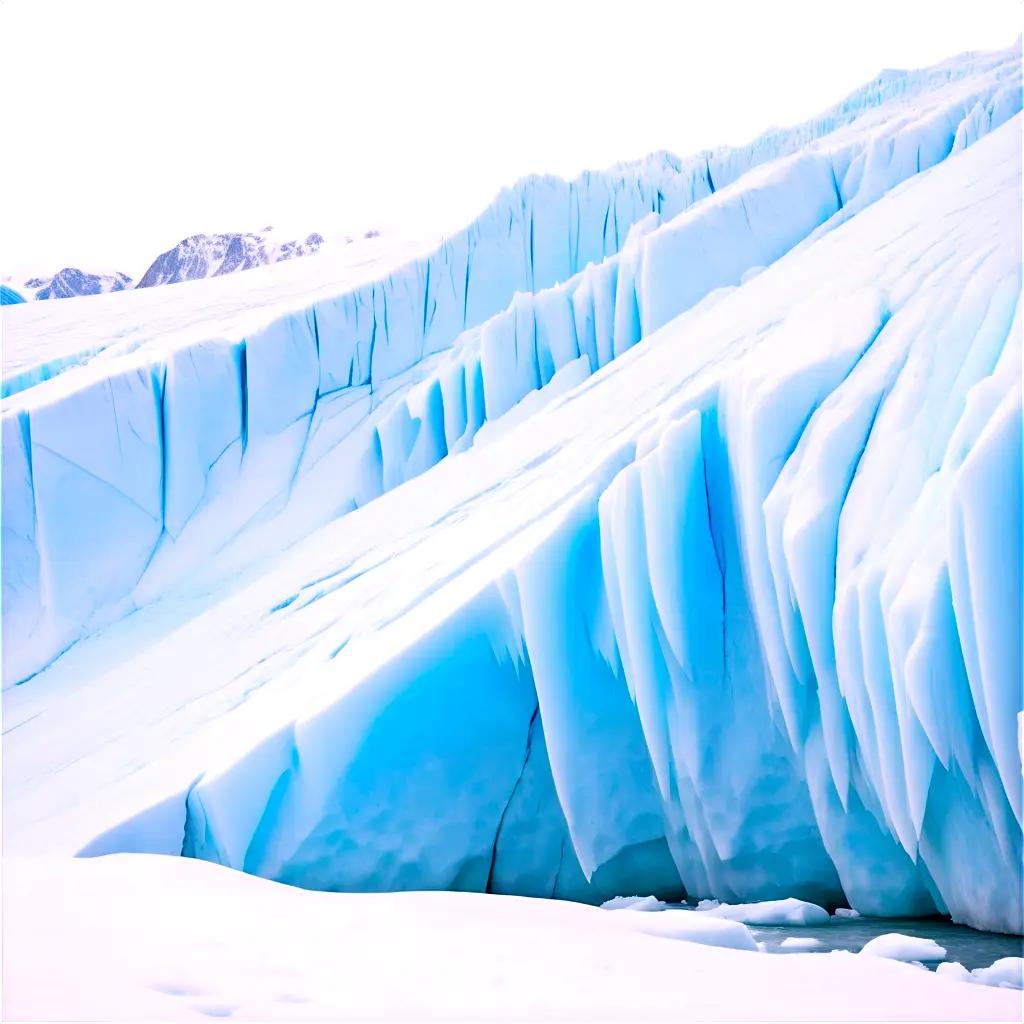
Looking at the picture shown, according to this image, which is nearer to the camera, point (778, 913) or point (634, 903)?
point (778, 913)

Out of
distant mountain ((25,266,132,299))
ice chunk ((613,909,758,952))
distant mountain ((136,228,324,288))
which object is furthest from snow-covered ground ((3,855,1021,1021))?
distant mountain ((25,266,132,299))

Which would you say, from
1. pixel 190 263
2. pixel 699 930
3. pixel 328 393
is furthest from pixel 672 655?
pixel 190 263

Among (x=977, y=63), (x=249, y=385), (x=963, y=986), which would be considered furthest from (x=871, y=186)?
(x=963, y=986)

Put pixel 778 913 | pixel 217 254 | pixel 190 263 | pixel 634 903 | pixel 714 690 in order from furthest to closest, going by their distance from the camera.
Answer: pixel 217 254 → pixel 190 263 → pixel 714 690 → pixel 634 903 → pixel 778 913

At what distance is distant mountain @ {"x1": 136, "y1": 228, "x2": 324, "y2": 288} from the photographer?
4659cm

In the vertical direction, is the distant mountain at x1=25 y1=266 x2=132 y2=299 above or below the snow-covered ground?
below

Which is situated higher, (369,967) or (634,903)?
(369,967)

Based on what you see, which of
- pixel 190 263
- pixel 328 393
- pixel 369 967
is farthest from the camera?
pixel 190 263

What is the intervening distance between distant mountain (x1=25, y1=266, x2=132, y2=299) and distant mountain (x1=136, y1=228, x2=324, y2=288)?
4.77 feet

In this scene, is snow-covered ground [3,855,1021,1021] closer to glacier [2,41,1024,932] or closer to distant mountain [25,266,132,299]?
glacier [2,41,1024,932]

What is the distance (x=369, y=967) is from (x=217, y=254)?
50444mm

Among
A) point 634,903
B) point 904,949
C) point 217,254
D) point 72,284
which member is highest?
point 217,254

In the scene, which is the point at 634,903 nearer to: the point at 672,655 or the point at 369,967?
the point at 672,655

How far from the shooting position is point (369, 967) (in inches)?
89.4
